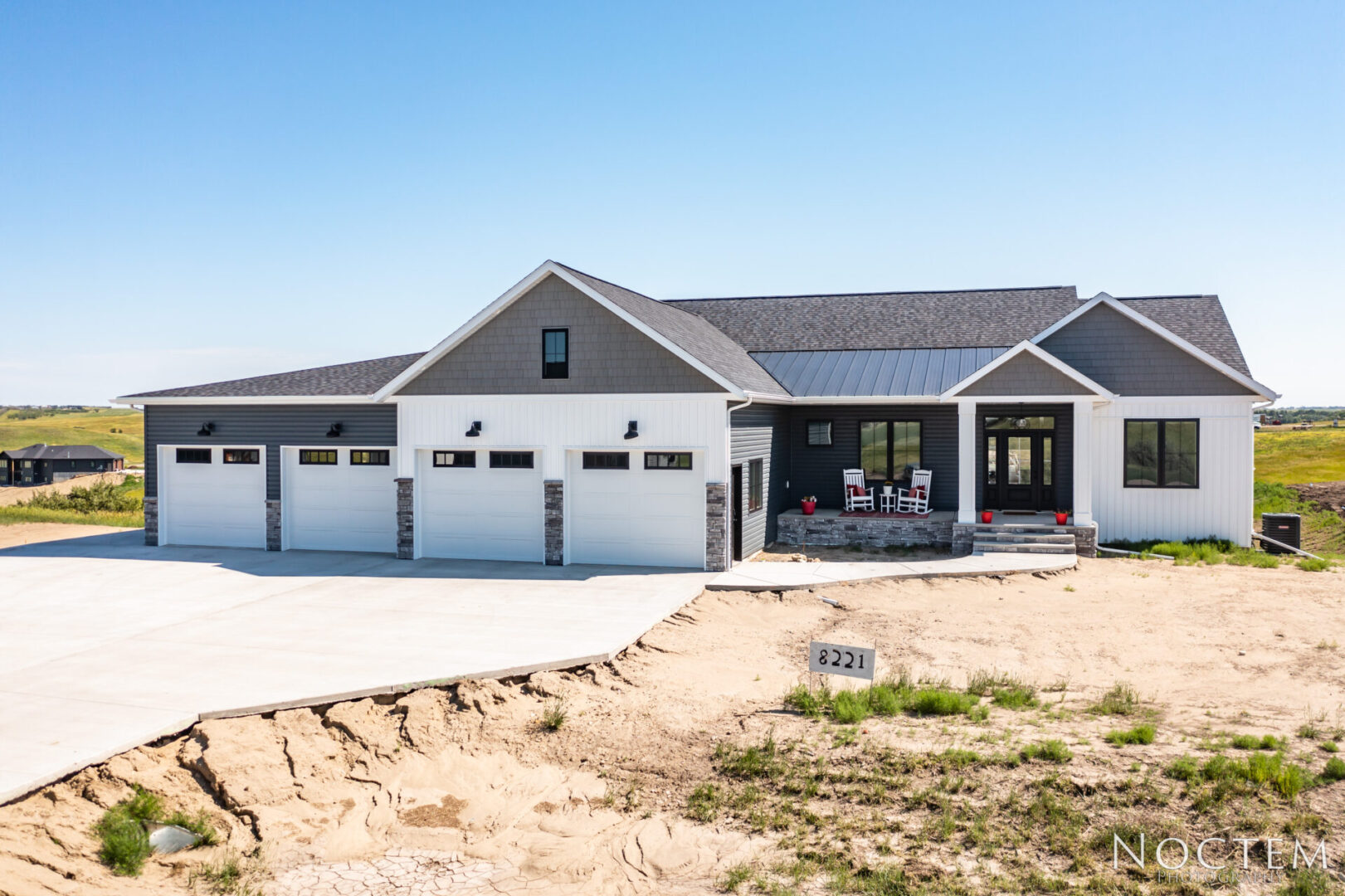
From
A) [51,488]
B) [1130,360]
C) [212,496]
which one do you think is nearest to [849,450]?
[1130,360]

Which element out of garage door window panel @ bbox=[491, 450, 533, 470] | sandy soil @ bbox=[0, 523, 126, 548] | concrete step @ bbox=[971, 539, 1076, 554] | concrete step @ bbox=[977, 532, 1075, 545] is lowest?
sandy soil @ bbox=[0, 523, 126, 548]

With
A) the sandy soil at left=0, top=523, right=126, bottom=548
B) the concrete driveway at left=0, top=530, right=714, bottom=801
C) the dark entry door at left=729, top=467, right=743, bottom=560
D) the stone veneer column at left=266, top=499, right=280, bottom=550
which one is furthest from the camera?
the sandy soil at left=0, top=523, right=126, bottom=548

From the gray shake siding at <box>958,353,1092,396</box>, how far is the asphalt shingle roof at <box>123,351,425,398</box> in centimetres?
1213

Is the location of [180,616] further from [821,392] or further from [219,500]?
[821,392]

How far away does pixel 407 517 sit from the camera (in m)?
17.7

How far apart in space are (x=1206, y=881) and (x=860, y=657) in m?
3.45

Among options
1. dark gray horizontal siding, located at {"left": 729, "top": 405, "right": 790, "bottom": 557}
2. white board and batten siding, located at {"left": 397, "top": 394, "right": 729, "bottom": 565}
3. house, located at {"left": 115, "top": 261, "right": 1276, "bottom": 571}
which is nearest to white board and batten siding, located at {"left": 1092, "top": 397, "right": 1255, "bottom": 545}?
house, located at {"left": 115, "top": 261, "right": 1276, "bottom": 571}

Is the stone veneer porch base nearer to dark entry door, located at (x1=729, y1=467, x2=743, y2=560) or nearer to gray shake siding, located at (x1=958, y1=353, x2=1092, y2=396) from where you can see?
gray shake siding, located at (x1=958, y1=353, x2=1092, y2=396)

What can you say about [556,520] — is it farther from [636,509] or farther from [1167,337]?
[1167,337]

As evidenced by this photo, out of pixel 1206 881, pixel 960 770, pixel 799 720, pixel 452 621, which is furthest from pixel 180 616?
pixel 1206 881

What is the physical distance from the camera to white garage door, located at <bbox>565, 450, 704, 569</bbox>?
1638 cm

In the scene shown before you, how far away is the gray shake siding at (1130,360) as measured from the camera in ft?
62.8

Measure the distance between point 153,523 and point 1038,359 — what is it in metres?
18.7

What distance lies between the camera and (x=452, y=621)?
1223 cm
